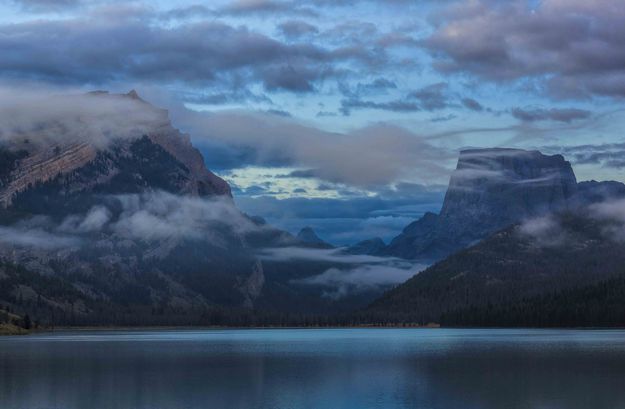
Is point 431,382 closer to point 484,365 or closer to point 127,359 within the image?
point 484,365

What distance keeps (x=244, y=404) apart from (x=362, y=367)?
62436 mm

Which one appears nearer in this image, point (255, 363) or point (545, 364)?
point (545, 364)

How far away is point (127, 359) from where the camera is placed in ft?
639

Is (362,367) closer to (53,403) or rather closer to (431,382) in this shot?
(431,382)

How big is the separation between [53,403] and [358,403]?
120ft

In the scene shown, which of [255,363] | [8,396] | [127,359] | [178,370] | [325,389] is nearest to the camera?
[8,396]

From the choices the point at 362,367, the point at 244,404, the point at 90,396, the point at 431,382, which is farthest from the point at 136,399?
the point at 362,367

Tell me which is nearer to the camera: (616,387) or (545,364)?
(616,387)

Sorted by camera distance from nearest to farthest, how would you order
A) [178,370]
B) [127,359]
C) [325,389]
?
[325,389] < [178,370] < [127,359]

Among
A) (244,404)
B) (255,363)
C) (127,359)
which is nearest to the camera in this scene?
(244,404)

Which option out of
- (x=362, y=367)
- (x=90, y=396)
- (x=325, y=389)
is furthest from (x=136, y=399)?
(x=362, y=367)

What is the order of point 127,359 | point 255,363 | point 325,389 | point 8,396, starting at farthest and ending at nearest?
point 127,359 < point 255,363 < point 325,389 < point 8,396

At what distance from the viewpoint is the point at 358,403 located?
108562 mm

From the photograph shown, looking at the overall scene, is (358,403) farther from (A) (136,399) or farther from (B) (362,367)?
(B) (362,367)
